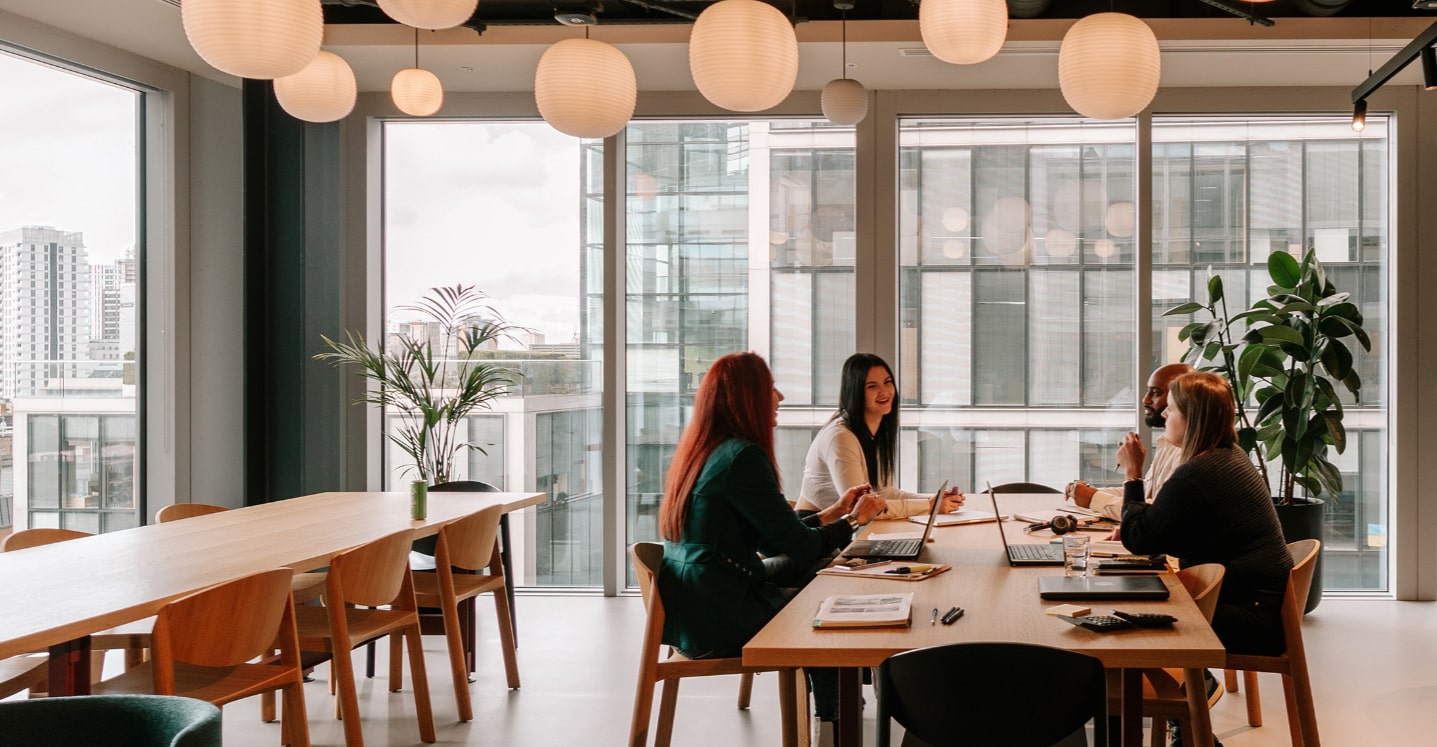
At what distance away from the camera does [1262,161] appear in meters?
6.32

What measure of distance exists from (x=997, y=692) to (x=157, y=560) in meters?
2.56

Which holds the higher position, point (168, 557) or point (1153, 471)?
point (1153, 471)

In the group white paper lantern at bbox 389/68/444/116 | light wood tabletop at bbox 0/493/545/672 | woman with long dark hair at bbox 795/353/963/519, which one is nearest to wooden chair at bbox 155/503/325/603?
light wood tabletop at bbox 0/493/545/672

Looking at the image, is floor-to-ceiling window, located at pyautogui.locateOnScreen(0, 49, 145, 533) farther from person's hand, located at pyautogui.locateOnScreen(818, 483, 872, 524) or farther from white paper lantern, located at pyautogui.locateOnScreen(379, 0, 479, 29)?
person's hand, located at pyautogui.locateOnScreen(818, 483, 872, 524)

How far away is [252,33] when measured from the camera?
260 centimetres

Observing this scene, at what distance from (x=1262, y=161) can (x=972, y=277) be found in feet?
6.32

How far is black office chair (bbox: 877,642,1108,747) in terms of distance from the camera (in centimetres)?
191

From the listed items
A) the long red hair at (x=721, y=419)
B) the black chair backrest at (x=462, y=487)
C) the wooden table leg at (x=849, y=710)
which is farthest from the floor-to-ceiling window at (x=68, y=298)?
the wooden table leg at (x=849, y=710)

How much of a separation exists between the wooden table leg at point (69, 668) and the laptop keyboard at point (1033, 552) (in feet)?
8.30

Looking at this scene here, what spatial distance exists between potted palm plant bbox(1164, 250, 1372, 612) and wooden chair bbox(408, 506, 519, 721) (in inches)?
157

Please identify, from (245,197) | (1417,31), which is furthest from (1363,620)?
(245,197)

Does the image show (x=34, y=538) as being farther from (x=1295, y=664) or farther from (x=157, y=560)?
(x=1295, y=664)

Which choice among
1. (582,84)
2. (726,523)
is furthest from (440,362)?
(726,523)

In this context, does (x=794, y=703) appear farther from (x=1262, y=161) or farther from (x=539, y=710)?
(x=1262, y=161)
